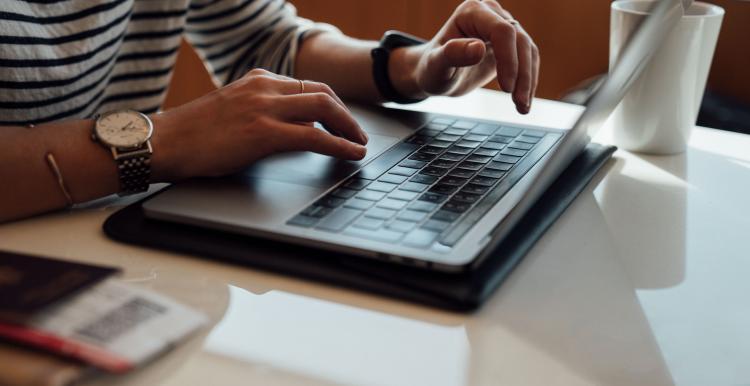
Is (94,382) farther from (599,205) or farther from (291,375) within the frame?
(599,205)

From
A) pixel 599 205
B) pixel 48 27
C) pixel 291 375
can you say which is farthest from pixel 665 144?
pixel 48 27

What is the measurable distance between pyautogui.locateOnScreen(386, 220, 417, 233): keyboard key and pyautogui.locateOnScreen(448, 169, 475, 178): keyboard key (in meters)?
0.13

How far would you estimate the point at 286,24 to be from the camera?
124 centimetres

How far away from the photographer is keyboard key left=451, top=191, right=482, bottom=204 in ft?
2.22

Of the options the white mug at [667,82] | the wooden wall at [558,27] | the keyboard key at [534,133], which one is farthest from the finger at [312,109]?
the wooden wall at [558,27]

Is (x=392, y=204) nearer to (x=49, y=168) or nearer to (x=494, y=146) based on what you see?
(x=494, y=146)

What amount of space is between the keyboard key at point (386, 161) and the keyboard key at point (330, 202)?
0.06 m

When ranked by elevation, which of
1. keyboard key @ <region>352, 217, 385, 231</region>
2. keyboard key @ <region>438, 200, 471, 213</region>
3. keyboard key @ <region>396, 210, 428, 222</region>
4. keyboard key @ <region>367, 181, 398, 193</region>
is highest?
keyboard key @ <region>352, 217, 385, 231</region>

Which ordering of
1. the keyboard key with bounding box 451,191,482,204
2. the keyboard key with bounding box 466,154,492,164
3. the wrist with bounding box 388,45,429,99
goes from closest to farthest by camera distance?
the keyboard key with bounding box 451,191,482,204, the keyboard key with bounding box 466,154,492,164, the wrist with bounding box 388,45,429,99

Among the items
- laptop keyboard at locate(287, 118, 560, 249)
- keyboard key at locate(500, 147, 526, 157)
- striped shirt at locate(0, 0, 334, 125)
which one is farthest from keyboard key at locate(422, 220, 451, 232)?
striped shirt at locate(0, 0, 334, 125)

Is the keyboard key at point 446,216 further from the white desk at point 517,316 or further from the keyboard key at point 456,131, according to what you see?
the keyboard key at point 456,131

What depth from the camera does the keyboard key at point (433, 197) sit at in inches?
26.6

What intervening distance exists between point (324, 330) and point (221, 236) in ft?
0.49

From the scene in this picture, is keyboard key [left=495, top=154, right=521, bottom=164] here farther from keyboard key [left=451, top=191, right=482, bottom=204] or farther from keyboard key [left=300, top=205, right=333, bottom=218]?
keyboard key [left=300, top=205, right=333, bottom=218]
